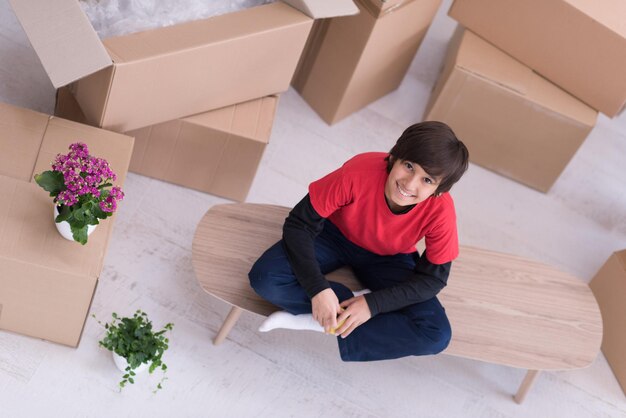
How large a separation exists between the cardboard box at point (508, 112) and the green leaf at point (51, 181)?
50.2 inches

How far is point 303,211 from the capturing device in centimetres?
184

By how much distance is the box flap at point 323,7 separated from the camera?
2053 millimetres

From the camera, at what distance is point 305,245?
184cm

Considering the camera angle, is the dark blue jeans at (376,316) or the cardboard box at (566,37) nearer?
the dark blue jeans at (376,316)

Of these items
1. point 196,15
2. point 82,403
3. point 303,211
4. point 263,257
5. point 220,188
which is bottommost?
point 82,403

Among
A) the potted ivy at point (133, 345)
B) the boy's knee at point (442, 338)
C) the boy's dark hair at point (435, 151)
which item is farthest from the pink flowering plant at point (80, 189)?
the boy's knee at point (442, 338)

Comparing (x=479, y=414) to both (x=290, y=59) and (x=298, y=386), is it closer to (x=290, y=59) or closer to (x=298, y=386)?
(x=298, y=386)

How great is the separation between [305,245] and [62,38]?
69cm

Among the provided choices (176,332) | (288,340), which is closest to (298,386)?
(288,340)

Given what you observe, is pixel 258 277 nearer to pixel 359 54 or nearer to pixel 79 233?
pixel 79 233

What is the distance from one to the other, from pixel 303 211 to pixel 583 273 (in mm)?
1123

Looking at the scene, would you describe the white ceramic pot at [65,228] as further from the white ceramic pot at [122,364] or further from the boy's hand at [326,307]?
the boy's hand at [326,307]

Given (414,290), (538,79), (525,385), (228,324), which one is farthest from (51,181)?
(538,79)

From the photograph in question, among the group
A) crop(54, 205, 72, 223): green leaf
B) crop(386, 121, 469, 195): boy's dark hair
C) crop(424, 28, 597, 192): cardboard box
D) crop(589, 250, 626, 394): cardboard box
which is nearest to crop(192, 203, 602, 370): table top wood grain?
crop(589, 250, 626, 394): cardboard box
